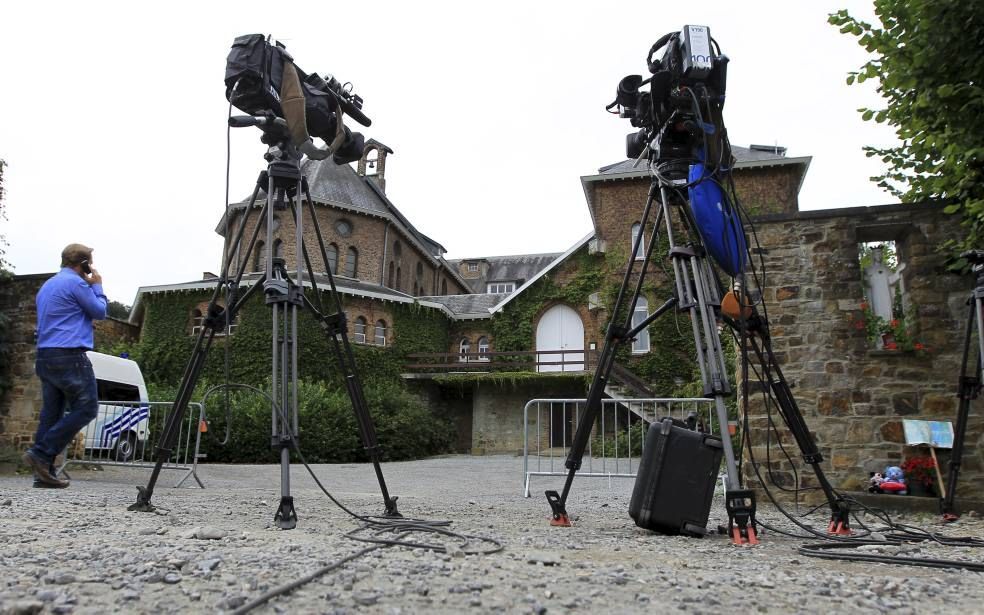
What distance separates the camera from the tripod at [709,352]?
10.7ft

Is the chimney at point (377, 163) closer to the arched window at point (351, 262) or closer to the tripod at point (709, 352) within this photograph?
the arched window at point (351, 262)

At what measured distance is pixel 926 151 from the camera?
6.92 m

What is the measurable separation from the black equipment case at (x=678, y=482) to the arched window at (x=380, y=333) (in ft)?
72.0

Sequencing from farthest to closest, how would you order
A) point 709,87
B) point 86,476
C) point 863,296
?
point 86,476
point 863,296
point 709,87

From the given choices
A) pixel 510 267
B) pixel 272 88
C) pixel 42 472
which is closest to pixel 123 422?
pixel 42 472

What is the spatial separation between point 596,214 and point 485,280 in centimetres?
2270

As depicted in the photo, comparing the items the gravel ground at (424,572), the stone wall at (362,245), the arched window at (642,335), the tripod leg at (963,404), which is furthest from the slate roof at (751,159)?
the gravel ground at (424,572)

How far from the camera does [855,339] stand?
6266 millimetres

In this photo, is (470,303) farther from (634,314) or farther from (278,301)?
(278,301)

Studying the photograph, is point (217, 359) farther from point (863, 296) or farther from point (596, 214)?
point (863, 296)

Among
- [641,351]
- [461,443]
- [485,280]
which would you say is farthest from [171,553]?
[485,280]

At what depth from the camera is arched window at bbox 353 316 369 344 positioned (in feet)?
81.1

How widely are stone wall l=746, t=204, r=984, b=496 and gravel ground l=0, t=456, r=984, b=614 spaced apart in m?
2.81

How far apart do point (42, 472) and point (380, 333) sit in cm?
2010
